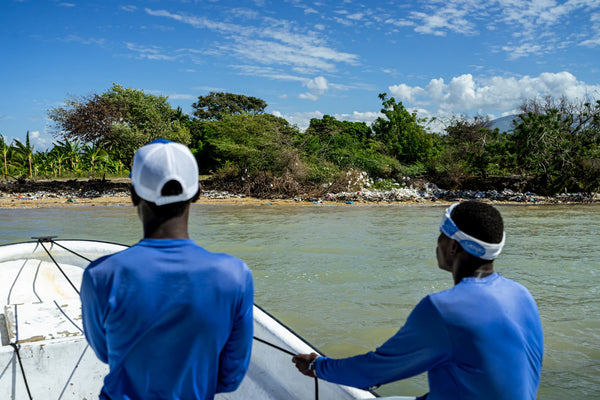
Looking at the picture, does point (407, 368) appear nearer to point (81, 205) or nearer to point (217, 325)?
point (217, 325)

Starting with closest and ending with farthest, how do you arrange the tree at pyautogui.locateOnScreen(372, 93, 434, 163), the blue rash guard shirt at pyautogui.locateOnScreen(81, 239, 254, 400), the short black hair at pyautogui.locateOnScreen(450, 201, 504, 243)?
the blue rash guard shirt at pyautogui.locateOnScreen(81, 239, 254, 400) → the short black hair at pyautogui.locateOnScreen(450, 201, 504, 243) → the tree at pyautogui.locateOnScreen(372, 93, 434, 163)

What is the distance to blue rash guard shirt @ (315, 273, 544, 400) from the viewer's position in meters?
1.45

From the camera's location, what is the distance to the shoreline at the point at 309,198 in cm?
1812

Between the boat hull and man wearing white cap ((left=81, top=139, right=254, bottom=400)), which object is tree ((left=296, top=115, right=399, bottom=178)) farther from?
man wearing white cap ((left=81, top=139, right=254, bottom=400))

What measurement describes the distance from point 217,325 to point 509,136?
19849 mm

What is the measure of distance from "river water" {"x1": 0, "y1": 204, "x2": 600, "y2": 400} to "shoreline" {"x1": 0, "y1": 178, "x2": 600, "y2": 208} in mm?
1356

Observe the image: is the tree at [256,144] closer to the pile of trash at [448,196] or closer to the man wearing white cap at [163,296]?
the pile of trash at [448,196]

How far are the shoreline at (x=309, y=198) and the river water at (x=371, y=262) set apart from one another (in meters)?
1.36

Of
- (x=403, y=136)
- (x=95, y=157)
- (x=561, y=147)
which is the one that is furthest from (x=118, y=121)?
(x=561, y=147)

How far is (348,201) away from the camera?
18.5 meters

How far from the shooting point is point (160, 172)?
1305mm

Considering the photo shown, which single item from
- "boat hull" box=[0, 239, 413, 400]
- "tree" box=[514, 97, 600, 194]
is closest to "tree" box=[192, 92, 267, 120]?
"tree" box=[514, 97, 600, 194]

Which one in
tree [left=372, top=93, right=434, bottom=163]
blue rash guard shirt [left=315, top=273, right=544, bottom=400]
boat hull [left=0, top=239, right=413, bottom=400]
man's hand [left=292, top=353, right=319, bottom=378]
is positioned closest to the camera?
blue rash guard shirt [left=315, top=273, right=544, bottom=400]

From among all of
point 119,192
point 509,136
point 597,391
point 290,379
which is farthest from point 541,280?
point 119,192
